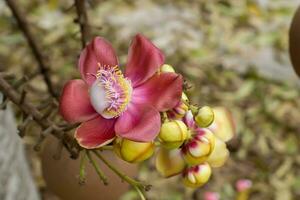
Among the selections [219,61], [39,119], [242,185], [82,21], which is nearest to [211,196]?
[242,185]

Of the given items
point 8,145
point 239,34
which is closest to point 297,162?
point 239,34

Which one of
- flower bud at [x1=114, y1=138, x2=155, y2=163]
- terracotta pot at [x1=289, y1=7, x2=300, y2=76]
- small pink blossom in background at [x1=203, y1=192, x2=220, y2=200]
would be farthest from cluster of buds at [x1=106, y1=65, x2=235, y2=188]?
small pink blossom in background at [x1=203, y1=192, x2=220, y2=200]

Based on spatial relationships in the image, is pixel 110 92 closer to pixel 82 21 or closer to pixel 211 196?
pixel 82 21

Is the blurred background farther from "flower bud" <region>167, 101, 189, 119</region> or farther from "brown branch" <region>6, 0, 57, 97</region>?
"flower bud" <region>167, 101, 189, 119</region>

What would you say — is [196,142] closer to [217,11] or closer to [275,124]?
[275,124]

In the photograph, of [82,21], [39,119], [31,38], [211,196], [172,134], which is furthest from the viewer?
[211,196]
